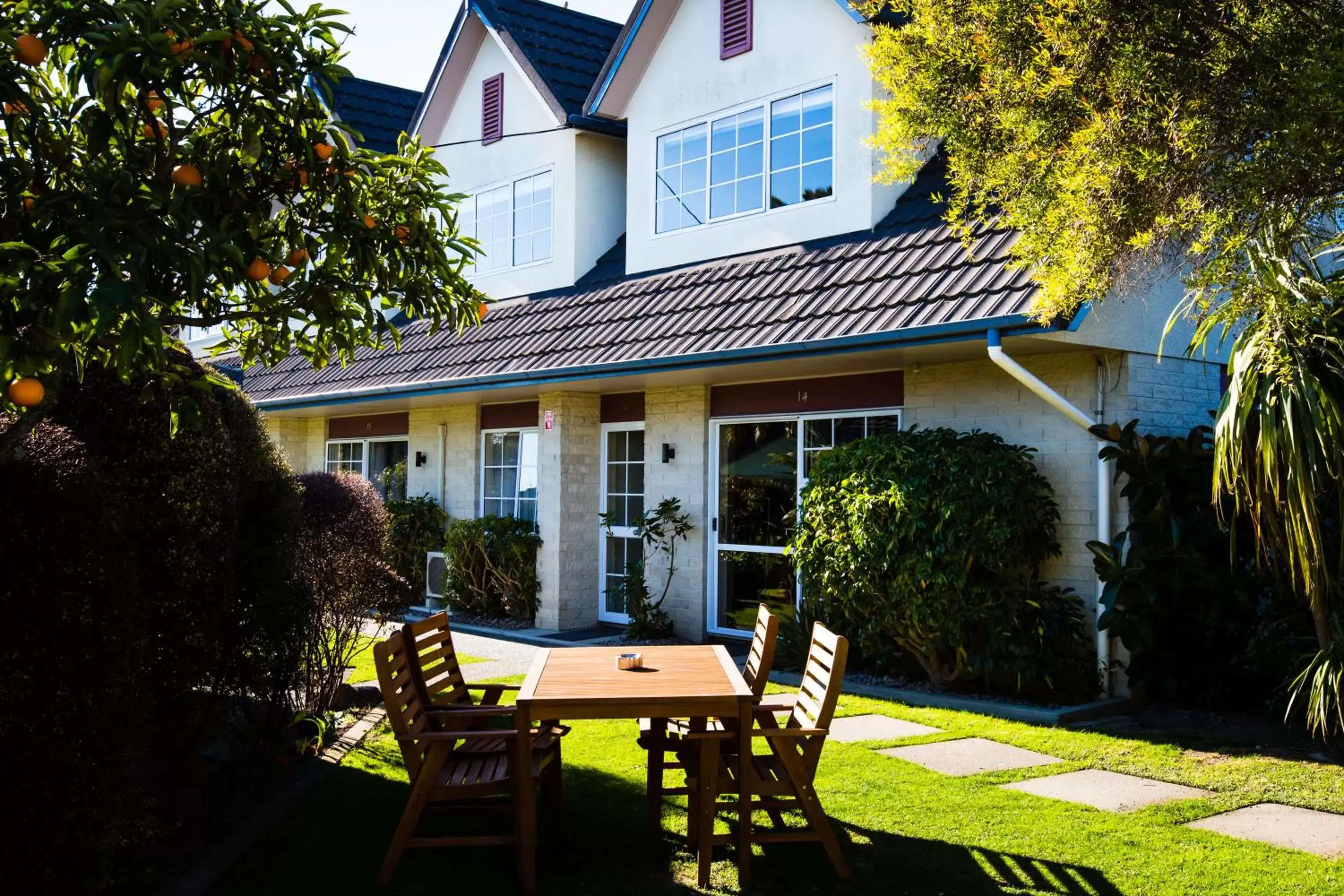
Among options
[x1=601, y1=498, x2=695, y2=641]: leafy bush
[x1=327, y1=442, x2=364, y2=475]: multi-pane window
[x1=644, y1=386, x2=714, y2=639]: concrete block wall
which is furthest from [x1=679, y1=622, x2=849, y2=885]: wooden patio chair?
[x1=327, y1=442, x2=364, y2=475]: multi-pane window

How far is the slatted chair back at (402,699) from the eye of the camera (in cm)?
523

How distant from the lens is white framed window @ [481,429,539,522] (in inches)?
597

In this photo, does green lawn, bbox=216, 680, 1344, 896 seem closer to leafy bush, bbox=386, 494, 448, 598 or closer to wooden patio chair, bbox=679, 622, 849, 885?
wooden patio chair, bbox=679, 622, 849, 885

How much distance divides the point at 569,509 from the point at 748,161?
4.44 metres

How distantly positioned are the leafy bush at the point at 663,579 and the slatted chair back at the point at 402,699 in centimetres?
678

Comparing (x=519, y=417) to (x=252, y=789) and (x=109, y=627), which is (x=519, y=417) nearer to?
(x=252, y=789)

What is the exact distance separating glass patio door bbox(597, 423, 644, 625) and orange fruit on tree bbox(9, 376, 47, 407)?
10.6 m

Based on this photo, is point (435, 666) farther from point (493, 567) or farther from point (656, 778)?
point (493, 567)

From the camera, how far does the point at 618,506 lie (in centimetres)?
1410

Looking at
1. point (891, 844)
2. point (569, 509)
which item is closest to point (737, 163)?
point (569, 509)

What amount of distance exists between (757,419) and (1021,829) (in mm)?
6751

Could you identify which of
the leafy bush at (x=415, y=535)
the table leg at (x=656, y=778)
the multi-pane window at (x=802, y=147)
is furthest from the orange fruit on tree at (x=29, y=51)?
the leafy bush at (x=415, y=535)

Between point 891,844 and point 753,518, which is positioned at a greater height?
point 753,518

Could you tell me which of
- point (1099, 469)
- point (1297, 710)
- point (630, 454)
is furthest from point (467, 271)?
point (1297, 710)
